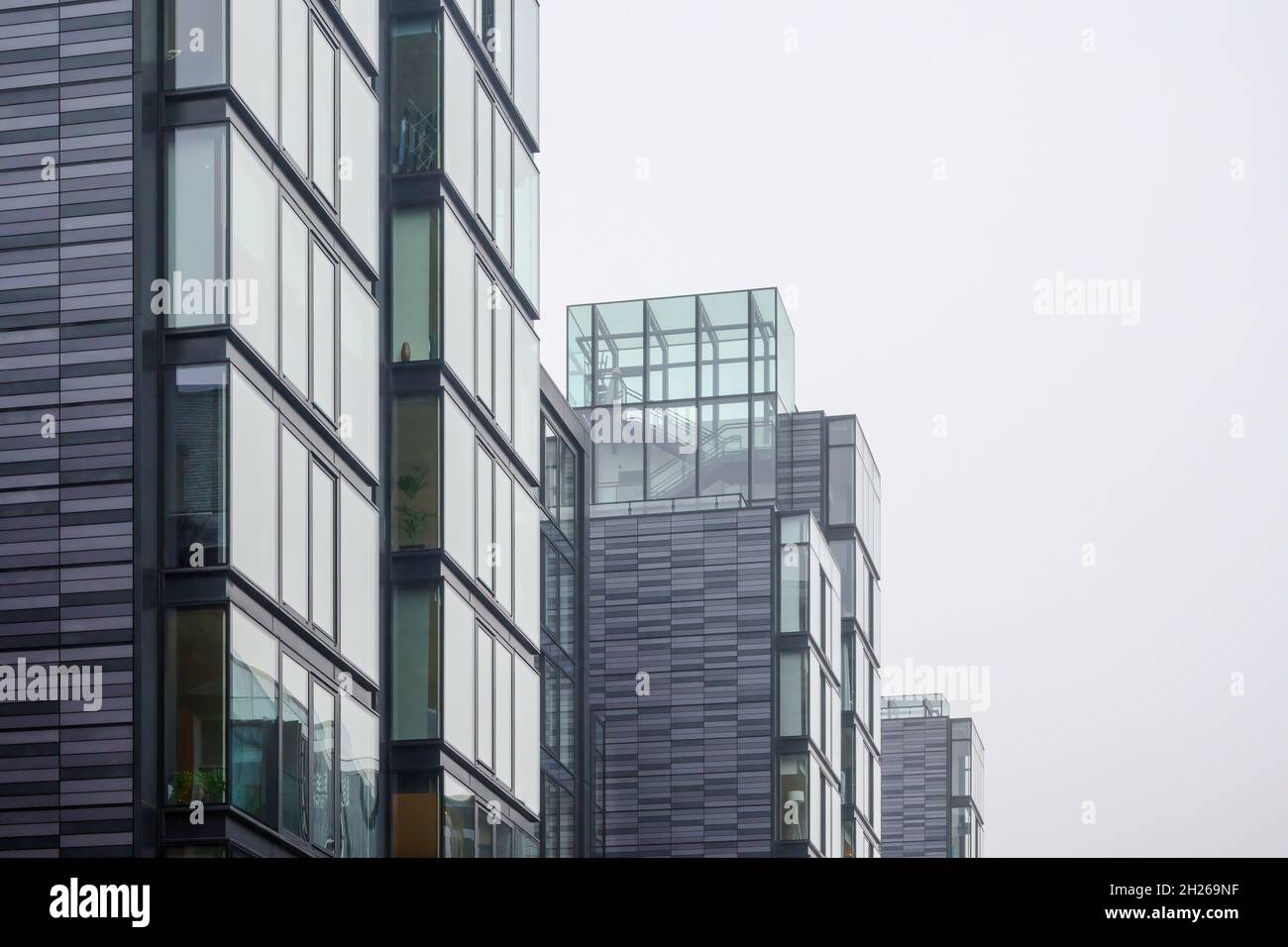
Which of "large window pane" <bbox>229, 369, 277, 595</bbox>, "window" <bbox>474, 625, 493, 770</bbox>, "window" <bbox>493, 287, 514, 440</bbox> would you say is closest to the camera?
"large window pane" <bbox>229, 369, 277, 595</bbox>

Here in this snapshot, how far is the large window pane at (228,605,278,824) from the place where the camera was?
21516 mm

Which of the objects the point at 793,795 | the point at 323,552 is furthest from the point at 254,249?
the point at 793,795

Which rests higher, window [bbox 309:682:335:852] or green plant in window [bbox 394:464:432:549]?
green plant in window [bbox 394:464:432:549]

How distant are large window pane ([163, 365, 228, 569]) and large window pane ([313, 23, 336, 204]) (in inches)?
176

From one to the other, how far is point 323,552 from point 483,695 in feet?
19.8

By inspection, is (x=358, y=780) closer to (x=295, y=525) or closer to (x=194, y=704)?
(x=295, y=525)

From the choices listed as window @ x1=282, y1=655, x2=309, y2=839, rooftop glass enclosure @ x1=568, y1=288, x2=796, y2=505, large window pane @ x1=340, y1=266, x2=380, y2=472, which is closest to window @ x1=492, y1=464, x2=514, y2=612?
large window pane @ x1=340, y1=266, x2=380, y2=472

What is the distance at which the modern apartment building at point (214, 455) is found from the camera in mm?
21094

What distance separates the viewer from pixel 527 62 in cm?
3569

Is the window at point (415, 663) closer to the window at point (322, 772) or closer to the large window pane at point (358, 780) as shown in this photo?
the large window pane at point (358, 780)

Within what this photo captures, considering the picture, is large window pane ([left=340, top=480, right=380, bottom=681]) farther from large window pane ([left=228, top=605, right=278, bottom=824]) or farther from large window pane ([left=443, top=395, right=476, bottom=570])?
large window pane ([left=228, top=605, right=278, bottom=824])

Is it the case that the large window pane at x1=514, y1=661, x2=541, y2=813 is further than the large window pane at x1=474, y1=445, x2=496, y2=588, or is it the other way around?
the large window pane at x1=514, y1=661, x2=541, y2=813

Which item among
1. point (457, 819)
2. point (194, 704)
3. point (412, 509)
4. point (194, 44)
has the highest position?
point (194, 44)
